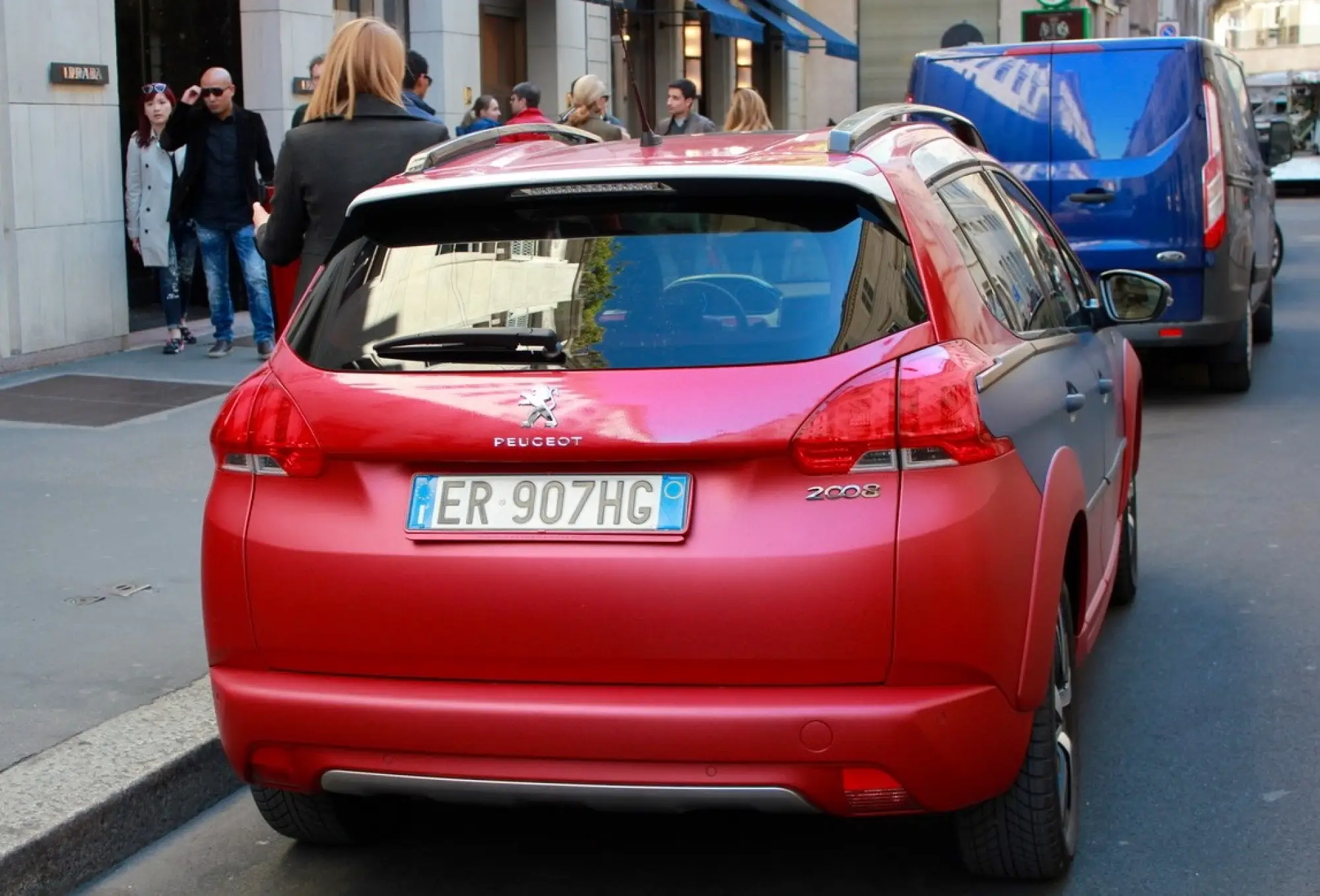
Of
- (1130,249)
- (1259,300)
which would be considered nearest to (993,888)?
(1130,249)

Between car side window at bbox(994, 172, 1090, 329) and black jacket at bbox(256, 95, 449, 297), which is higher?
black jacket at bbox(256, 95, 449, 297)

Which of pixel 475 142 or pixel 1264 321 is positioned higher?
pixel 475 142

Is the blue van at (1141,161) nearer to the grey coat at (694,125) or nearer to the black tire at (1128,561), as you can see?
the grey coat at (694,125)

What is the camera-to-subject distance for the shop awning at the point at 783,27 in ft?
93.8

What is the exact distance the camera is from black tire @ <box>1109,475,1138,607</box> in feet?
21.1

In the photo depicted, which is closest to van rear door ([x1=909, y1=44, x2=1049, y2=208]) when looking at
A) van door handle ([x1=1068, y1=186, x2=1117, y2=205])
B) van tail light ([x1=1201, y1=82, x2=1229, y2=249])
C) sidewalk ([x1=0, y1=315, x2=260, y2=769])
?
van door handle ([x1=1068, y1=186, x2=1117, y2=205])

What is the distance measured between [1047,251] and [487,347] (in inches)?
84.0

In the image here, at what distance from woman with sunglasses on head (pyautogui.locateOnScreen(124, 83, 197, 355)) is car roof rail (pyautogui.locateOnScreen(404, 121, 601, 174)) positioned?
744 cm

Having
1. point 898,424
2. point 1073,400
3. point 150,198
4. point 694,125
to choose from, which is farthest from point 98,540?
point 694,125

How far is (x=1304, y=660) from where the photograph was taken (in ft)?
19.7

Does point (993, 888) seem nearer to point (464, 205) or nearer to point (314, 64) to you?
point (464, 205)

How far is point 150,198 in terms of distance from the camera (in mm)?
12758

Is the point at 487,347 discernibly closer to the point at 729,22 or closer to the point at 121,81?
the point at 121,81

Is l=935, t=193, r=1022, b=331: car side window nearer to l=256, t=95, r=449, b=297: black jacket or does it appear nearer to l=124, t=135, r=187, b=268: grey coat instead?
l=256, t=95, r=449, b=297: black jacket
